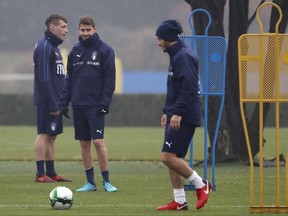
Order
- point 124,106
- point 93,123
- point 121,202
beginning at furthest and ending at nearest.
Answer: point 124,106 < point 93,123 < point 121,202

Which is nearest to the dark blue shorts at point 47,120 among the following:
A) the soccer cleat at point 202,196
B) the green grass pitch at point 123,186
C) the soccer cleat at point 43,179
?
the soccer cleat at point 43,179

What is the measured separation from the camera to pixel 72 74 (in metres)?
15.1

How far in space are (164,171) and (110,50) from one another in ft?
16.3

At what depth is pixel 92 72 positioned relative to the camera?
14.9m

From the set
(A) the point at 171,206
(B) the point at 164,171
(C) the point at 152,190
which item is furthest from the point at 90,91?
(B) the point at 164,171

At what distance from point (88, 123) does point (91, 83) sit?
52cm

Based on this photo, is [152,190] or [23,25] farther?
[23,25]

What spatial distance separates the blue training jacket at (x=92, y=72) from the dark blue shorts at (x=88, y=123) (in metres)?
0.09

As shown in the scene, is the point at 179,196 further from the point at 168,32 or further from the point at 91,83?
the point at 91,83

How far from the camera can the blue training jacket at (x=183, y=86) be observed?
12188 millimetres

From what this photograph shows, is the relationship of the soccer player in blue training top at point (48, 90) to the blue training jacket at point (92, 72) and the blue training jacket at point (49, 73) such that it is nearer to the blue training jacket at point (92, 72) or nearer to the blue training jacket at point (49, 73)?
the blue training jacket at point (49, 73)

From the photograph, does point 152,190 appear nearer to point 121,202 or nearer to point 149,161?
point 121,202

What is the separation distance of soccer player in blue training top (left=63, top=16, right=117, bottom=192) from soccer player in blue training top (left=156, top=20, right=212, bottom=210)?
2386 millimetres

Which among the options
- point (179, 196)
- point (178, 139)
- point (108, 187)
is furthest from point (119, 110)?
point (178, 139)
